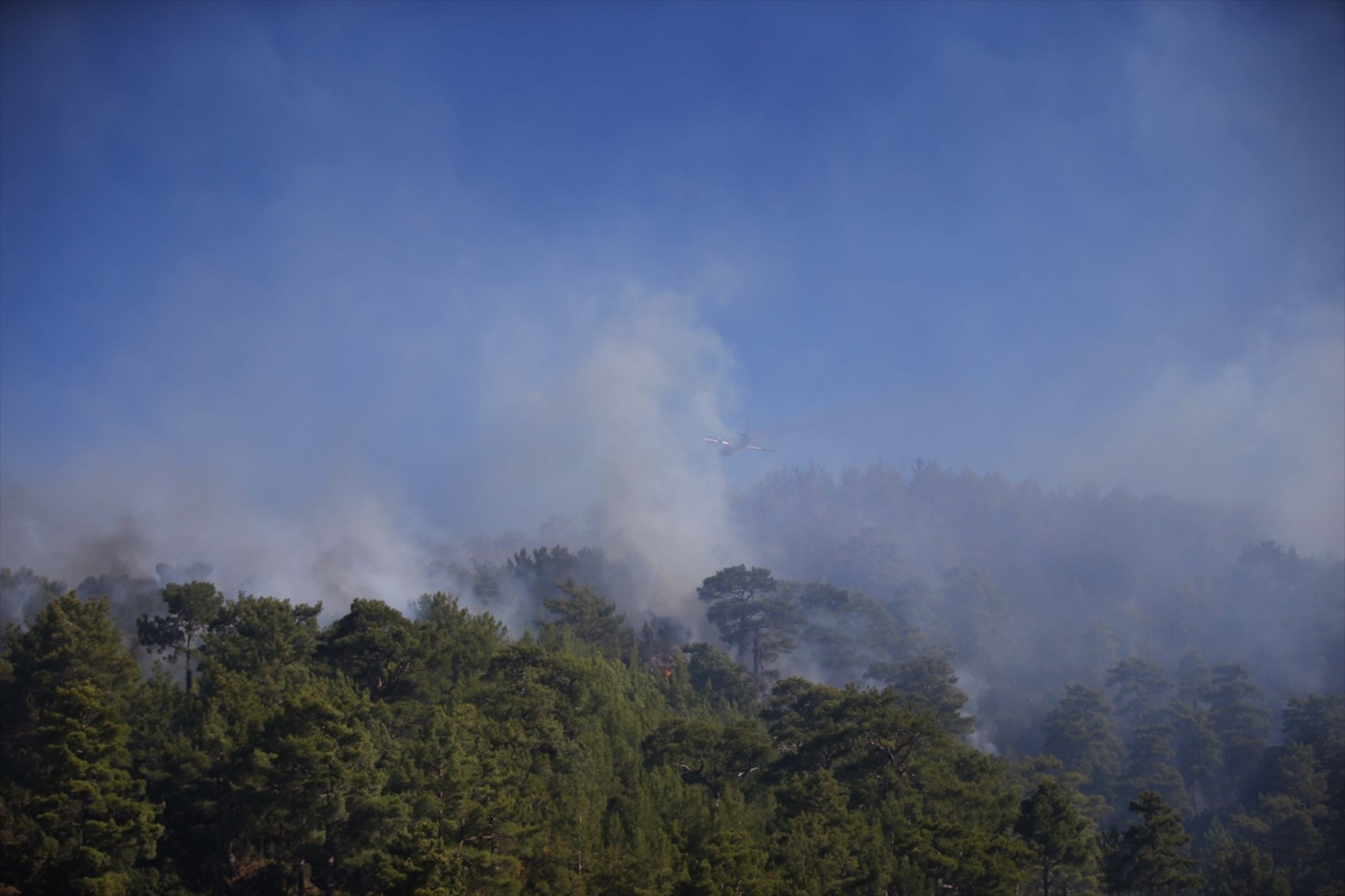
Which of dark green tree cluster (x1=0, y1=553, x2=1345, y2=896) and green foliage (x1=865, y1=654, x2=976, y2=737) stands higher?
green foliage (x1=865, y1=654, x2=976, y2=737)

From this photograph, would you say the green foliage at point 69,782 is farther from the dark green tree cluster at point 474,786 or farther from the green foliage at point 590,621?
the green foliage at point 590,621

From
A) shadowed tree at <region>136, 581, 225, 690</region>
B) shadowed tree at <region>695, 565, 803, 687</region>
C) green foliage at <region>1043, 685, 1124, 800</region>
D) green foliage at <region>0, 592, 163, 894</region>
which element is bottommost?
green foliage at <region>0, 592, 163, 894</region>

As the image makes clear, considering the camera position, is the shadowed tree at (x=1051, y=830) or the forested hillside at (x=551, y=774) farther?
the shadowed tree at (x=1051, y=830)

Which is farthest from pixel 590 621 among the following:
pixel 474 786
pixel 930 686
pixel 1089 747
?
pixel 474 786

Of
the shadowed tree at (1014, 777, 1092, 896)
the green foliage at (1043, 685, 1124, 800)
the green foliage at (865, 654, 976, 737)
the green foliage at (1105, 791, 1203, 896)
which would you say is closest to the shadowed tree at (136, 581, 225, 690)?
the shadowed tree at (1014, 777, 1092, 896)

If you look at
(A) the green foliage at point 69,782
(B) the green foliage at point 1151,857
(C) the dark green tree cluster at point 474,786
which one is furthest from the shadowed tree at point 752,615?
(A) the green foliage at point 69,782

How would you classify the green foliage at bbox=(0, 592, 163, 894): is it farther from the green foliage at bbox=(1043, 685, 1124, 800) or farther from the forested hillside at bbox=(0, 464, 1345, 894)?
the green foliage at bbox=(1043, 685, 1124, 800)

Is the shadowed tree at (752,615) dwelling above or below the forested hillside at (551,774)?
above

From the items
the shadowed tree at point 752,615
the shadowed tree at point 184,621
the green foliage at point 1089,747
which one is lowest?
the shadowed tree at point 184,621

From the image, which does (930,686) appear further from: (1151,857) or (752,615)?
(1151,857)

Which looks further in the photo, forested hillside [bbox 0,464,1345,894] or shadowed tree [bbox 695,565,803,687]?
shadowed tree [bbox 695,565,803,687]

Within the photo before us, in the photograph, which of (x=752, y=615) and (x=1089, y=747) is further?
(x=752, y=615)

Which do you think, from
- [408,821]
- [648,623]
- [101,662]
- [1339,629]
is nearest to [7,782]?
[101,662]

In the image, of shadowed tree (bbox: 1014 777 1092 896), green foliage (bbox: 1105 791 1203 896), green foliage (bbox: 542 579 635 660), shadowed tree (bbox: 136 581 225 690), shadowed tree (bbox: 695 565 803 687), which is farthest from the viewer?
shadowed tree (bbox: 695 565 803 687)
